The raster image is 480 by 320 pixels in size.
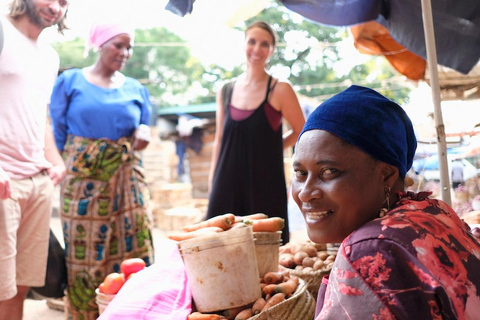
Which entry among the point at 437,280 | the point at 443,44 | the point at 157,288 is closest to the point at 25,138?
the point at 157,288

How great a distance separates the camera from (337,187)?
5.13ft

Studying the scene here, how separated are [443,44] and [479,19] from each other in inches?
11.8

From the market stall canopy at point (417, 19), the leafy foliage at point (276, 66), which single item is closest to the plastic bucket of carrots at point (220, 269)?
the market stall canopy at point (417, 19)

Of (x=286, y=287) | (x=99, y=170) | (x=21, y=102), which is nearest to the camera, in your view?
(x=286, y=287)

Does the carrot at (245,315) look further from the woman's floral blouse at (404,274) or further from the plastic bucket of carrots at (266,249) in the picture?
the woman's floral blouse at (404,274)

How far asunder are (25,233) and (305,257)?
1.74m

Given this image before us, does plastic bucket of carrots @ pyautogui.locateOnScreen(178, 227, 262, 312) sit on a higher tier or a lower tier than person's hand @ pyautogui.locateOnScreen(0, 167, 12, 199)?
lower

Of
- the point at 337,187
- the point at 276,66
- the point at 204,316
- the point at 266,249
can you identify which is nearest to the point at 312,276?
the point at 266,249

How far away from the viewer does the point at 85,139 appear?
412 cm

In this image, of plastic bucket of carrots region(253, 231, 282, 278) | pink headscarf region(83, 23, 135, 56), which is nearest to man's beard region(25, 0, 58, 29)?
pink headscarf region(83, 23, 135, 56)

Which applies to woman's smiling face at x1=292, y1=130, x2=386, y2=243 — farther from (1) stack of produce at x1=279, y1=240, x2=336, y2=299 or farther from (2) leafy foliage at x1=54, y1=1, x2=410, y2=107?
(2) leafy foliage at x1=54, y1=1, x2=410, y2=107

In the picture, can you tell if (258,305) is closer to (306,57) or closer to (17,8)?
(17,8)

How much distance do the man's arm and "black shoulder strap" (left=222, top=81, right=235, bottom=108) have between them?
1.32 m

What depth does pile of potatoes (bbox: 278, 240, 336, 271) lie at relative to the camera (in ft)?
10.9
